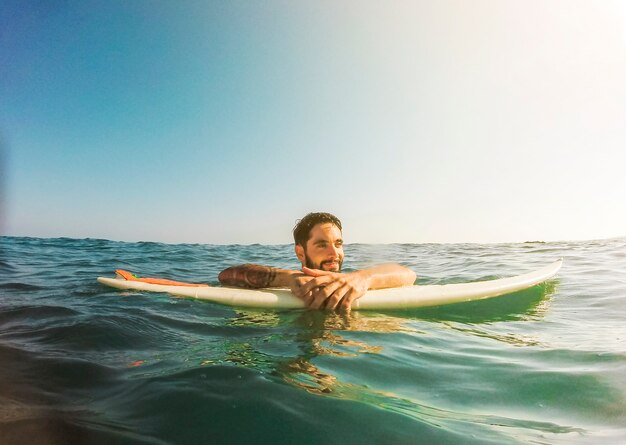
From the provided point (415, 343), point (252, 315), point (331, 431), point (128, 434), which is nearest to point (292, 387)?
point (331, 431)

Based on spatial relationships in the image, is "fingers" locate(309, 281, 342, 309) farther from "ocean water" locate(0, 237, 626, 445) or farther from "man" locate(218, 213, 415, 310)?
"ocean water" locate(0, 237, 626, 445)

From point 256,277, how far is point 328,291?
128 cm

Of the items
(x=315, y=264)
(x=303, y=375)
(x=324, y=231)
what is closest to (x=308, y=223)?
(x=324, y=231)

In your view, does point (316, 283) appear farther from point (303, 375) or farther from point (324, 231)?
point (303, 375)

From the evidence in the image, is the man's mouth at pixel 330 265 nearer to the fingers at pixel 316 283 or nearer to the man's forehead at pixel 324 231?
the man's forehead at pixel 324 231

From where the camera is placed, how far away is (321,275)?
4137 millimetres

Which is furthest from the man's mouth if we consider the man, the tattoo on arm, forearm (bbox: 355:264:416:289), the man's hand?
the man's hand

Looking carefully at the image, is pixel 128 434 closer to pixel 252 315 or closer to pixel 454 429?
pixel 454 429

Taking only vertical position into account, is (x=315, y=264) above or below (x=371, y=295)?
above

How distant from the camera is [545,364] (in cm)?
278

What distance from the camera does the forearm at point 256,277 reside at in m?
4.89

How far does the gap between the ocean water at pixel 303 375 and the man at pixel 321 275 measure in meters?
0.23

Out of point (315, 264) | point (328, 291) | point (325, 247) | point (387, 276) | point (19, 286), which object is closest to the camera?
point (328, 291)

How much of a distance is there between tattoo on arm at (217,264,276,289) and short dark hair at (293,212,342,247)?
60cm
